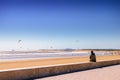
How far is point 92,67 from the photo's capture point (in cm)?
1980

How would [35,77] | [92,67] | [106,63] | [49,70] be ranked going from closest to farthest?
[35,77] → [49,70] → [92,67] → [106,63]

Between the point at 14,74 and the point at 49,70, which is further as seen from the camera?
the point at 49,70

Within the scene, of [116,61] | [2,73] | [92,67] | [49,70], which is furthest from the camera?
[116,61]

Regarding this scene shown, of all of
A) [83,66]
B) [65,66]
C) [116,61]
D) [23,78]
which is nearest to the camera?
[23,78]

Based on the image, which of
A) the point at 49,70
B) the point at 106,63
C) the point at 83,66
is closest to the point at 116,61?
the point at 106,63

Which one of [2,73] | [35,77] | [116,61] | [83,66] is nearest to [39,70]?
[35,77]

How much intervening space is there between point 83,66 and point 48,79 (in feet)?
20.8

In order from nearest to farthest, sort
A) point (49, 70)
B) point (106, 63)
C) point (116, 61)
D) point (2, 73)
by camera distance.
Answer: point (2, 73) < point (49, 70) < point (106, 63) < point (116, 61)

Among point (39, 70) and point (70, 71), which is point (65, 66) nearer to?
point (70, 71)

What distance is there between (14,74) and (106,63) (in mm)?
12976

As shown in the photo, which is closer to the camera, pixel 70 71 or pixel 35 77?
pixel 35 77

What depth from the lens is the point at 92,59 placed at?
21.0m

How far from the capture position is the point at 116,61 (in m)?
25.6

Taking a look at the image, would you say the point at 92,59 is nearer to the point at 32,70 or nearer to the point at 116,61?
the point at 116,61
